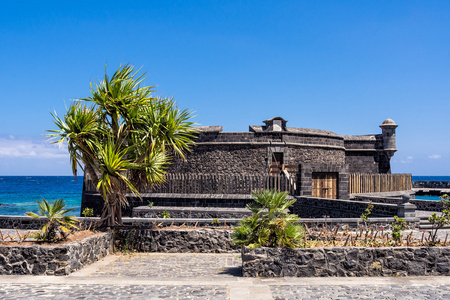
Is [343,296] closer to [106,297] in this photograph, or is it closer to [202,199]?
[106,297]

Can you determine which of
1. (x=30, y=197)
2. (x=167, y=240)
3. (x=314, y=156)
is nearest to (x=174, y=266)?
(x=167, y=240)

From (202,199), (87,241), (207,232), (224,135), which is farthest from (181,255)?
(224,135)

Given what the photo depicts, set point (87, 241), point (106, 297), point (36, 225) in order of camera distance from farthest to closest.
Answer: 1. point (36, 225)
2. point (87, 241)
3. point (106, 297)

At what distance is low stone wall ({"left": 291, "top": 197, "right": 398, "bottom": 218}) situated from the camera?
16125 millimetres

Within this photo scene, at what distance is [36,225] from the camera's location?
1445cm

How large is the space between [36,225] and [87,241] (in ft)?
19.9

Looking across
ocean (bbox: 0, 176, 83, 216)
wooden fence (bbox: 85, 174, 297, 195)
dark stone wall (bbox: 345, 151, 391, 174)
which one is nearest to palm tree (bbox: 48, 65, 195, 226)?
wooden fence (bbox: 85, 174, 297, 195)

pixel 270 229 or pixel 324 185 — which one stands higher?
pixel 324 185

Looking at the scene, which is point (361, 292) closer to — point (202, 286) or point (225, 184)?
point (202, 286)

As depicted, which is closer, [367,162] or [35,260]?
[35,260]

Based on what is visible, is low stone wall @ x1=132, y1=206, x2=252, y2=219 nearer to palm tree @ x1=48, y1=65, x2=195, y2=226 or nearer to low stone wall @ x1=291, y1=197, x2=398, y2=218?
low stone wall @ x1=291, y1=197, x2=398, y2=218

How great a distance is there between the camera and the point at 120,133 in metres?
11.8

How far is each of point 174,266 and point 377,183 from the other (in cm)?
2074

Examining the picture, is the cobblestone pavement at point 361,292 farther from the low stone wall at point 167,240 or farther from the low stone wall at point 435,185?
the low stone wall at point 435,185
